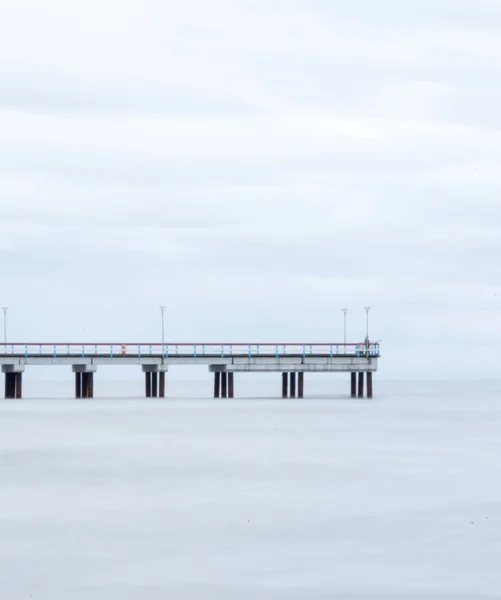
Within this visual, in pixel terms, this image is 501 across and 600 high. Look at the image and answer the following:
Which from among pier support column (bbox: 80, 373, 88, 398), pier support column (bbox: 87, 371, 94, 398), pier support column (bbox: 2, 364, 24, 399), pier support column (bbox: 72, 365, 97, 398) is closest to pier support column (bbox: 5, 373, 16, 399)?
pier support column (bbox: 2, 364, 24, 399)

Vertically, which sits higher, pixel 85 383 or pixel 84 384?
pixel 85 383

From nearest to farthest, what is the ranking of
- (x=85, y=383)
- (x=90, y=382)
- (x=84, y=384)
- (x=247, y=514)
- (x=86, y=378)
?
(x=247, y=514), (x=86, y=378), (x=90, y=382), (x=85, y=383), (x=84, y=384)

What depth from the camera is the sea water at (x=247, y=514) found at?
22500 mm

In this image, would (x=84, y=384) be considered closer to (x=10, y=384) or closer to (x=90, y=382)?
(x=90, y=382)

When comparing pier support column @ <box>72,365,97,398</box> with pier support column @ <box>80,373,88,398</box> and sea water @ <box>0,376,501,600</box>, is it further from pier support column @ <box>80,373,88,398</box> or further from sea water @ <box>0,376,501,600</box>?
sea water @ <box>0,376,501,600</box>

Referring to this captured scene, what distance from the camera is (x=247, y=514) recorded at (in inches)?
1209

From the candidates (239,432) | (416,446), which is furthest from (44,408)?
(416,446)

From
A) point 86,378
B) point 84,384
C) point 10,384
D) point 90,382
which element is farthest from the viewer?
point 10,384

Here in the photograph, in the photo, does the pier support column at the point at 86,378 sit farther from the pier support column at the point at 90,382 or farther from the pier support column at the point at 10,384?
the pier support column at the point at 10,384

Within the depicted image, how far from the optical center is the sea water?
886 inches

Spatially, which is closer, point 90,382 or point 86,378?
point 86,378

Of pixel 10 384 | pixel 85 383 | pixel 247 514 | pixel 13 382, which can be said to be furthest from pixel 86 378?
pixel 247 514

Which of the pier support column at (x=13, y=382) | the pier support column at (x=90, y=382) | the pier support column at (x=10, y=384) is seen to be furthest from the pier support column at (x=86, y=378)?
the pier support column at (x=10, y=384)

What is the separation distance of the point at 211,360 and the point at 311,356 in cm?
635
